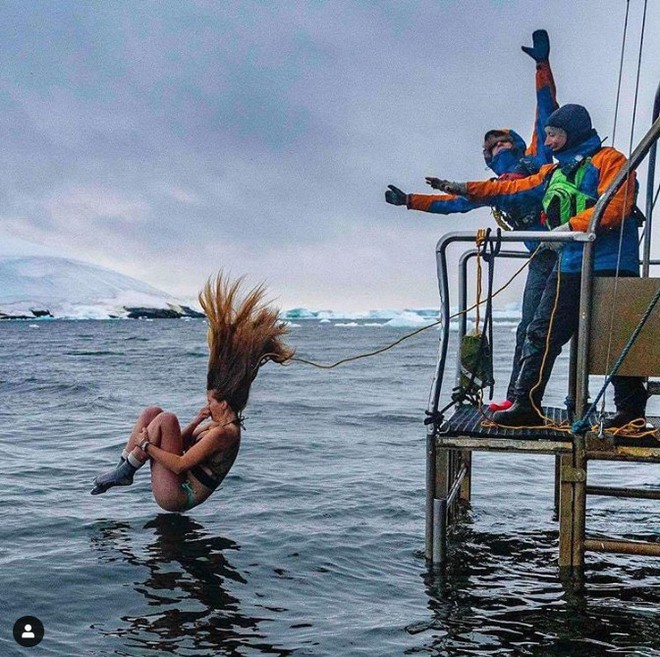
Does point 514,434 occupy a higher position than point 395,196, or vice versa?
point 395,196

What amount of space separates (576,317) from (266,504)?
4501 mm

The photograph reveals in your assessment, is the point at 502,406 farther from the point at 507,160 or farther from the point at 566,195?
the point at 507,160

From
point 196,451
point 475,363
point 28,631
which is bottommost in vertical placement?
point 28,631

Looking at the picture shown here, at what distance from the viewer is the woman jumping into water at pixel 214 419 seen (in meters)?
7.37

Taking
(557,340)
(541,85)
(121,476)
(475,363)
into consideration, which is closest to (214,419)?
(121,476)

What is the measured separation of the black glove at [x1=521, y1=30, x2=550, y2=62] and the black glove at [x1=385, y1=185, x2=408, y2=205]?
96.1 inches

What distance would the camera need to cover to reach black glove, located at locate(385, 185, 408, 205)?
7.13 m

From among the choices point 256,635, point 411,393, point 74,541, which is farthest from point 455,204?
point 411,393

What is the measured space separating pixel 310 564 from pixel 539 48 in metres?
5.26

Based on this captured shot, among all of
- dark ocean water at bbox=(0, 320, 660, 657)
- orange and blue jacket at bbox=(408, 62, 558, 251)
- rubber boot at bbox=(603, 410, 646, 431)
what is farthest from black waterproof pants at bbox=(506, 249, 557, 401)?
dark ocean water at bbox=(0, 320, 660, 657)

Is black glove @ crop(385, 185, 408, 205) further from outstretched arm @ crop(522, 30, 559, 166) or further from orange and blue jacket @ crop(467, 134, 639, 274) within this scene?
outstretched arm @ crop(522, 30, 559, 166)

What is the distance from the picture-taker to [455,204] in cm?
736

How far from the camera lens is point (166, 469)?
7914mm

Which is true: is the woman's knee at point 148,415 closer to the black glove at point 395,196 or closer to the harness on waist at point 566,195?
the black glove at point 395,196
